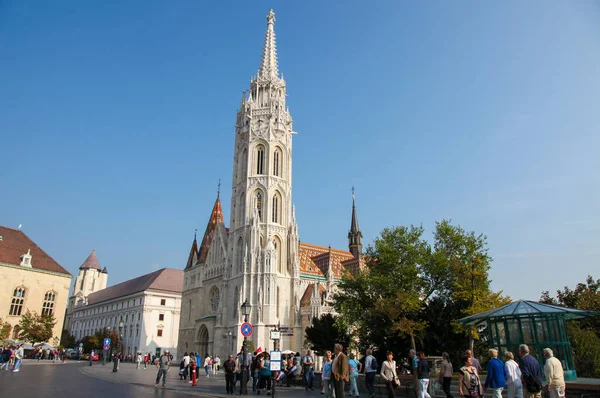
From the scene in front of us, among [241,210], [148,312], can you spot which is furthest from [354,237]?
[148,312]

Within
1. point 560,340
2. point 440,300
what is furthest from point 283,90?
point 560,340

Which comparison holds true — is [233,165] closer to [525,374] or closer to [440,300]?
[440,300]

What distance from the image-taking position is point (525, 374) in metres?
10.3

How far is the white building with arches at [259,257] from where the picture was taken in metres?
48.0

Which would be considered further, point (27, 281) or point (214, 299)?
point (27, 281)

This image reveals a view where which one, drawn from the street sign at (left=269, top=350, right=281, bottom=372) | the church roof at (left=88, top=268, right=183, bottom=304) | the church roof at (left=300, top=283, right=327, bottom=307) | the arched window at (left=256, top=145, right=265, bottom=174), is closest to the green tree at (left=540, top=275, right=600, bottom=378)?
the street sign at (left=269, top=350, right=281, bottom=372)

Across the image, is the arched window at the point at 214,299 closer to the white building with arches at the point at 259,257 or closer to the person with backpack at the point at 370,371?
the white building with arches at the point at 259,257

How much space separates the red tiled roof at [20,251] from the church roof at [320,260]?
3406cm

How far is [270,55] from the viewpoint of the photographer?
63.4 meters

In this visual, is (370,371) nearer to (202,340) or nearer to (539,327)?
(539,327)

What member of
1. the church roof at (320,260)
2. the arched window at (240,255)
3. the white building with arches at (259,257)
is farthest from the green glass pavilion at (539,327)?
the church roof at (320,260)

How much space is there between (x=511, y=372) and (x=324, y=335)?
31182 mm

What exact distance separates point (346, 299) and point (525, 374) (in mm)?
23871

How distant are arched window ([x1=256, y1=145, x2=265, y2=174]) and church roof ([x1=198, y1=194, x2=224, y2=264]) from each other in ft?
30.4
